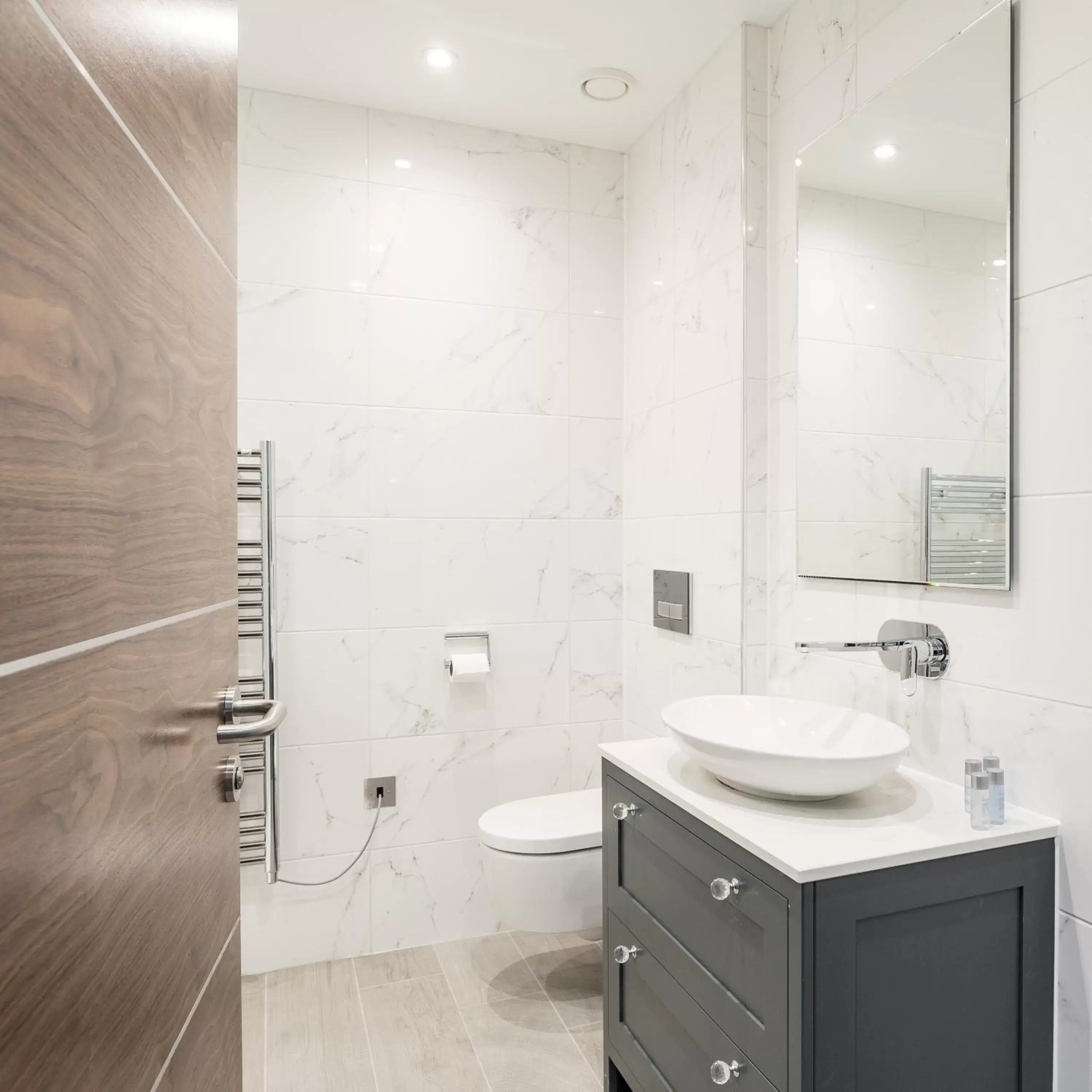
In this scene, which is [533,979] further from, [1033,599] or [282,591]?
[1033,599]

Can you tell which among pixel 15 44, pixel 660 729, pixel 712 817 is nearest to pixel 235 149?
pixel 15 44

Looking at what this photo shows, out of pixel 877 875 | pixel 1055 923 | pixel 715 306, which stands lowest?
pixel 1055 923

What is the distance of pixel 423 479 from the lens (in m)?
2.54

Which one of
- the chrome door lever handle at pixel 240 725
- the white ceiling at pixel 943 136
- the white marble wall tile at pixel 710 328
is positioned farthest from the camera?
the white marble wall tile at pixel 710 328

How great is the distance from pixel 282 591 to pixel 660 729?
1284mm

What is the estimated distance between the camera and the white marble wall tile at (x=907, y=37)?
1511 millimetres

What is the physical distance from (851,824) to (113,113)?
4.51ft

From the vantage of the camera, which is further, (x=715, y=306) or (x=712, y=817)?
(x=715, y=306)

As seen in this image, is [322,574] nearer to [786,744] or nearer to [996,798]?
[786,744]

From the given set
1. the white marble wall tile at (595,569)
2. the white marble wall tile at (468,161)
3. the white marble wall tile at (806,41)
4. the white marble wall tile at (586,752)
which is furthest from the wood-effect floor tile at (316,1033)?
the white marble wall tile at (806,41)

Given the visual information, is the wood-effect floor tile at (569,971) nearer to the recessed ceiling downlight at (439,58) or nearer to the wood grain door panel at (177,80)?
the wood grain door panel at (177,80)

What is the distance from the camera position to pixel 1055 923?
1306 millimetres

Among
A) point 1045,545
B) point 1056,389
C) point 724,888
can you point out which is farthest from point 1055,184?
point 724,888

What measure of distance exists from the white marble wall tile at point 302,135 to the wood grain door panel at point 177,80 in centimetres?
152
